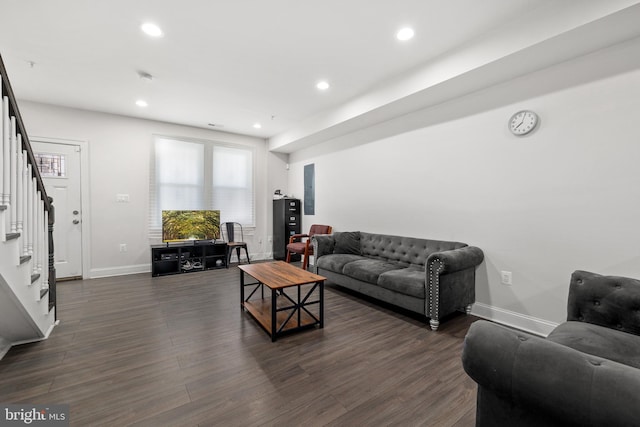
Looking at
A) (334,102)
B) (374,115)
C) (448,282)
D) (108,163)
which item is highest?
(334,102)

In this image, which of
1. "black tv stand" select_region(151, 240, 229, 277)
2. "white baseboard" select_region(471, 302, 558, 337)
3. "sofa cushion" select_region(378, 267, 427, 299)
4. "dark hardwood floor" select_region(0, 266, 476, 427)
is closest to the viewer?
"dark hardwood floor" select_region(0, 266, 476, 427)

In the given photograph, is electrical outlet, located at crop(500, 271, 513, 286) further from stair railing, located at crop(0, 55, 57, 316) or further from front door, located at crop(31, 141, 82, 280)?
front door, located at crop(31, 141, 82, 280)

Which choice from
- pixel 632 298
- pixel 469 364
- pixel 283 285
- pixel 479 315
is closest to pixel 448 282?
pixel 479 315

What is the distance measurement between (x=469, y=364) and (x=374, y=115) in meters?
3.46

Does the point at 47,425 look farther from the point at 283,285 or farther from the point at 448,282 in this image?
the point at 448,282

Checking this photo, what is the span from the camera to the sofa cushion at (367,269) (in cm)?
329

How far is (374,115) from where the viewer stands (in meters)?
3.95

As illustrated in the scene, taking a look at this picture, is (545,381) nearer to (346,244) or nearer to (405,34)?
(405,34)

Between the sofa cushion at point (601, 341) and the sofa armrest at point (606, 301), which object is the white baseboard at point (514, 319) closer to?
the sofa armrest at point (606, 301)

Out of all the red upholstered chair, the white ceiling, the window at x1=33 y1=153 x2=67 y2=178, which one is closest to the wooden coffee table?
the red upholstered chair

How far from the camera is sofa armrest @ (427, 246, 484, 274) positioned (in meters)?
2.64

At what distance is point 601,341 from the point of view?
1.57 meters

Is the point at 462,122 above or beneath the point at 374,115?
beneath

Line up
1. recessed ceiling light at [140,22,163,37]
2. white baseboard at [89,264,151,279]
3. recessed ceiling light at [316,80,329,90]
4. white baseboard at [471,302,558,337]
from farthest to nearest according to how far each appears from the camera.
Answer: white baseboard at [89,264,151,279]
recessed ceiling light at [316,80,329,90]
white baseboard at [471,302,558,337]
recessed ceiling light at [140,22,163,37]
